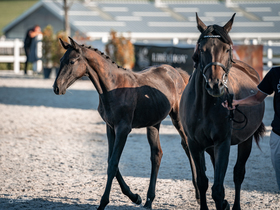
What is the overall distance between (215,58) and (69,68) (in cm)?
154

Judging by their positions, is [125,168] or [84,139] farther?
[84,139]

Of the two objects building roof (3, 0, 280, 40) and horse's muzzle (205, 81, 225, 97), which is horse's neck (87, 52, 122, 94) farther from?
building roof (3, 0, 280, 40)

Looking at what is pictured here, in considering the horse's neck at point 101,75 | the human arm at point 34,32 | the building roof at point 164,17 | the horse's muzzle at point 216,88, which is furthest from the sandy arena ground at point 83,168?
the building roof at point 164,17

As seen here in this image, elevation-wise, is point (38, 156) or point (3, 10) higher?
point (3, 10)

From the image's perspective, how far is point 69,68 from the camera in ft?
13.5

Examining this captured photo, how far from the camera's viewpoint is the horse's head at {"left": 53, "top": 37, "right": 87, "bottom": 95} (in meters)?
4.08

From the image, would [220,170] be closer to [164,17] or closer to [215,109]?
[215,109]

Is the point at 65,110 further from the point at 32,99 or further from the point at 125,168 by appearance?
the point at 125,168

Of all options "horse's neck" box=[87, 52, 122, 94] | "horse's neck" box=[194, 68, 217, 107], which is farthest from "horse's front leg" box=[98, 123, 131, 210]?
"horse's neck" box=[194, 68, 217, 107]

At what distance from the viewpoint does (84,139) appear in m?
8.10

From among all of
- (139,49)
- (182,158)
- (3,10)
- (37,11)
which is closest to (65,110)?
(182,158)

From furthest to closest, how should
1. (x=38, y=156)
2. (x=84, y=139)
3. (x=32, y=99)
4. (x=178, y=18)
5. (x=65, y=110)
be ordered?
(x=178, y=18)
(x=32, y=99)
(x=65, y=110)
(x=84, y=139)
(x=38, y=156)

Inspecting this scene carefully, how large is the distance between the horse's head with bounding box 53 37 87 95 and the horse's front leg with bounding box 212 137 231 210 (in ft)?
5.40

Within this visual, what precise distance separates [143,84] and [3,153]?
11.2ft
